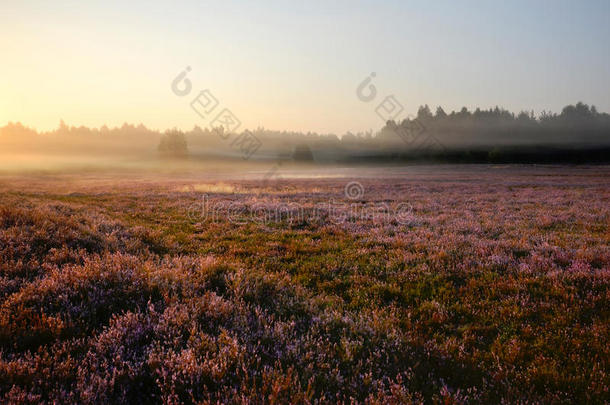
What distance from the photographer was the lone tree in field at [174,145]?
151m

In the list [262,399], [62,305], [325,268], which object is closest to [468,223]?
→ [325,268]

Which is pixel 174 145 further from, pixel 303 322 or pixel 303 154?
pixel 303 322

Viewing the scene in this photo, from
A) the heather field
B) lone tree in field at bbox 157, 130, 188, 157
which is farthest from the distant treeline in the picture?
the heather field

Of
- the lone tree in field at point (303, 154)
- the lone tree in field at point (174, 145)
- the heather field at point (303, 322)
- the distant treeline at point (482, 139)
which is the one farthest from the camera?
the lone tree in field at point (303, 154)

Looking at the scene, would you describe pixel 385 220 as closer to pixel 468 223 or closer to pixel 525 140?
pixel 468 223

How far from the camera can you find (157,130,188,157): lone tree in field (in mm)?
150750

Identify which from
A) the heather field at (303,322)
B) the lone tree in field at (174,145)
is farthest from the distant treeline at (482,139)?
the heather field at (303,322)

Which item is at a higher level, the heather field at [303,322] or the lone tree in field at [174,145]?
the lone tree in field at [174,145]

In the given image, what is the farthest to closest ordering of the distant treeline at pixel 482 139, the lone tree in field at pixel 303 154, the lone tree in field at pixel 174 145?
the lone tree in field at pixel 303 154 → the lone tree in field at pixel 174 145 → the distant treeline at pixel 482 139

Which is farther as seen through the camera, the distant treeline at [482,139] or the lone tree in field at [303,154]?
the lone tree in field at [303,154]

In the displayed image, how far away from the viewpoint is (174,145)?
151250mm

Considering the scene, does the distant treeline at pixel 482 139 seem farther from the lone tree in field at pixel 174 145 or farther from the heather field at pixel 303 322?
the heather field at pixel 303 322

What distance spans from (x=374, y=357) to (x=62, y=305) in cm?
458

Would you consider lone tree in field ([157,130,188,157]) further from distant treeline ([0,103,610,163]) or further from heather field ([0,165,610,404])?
heather field ([0,165,610,404])
